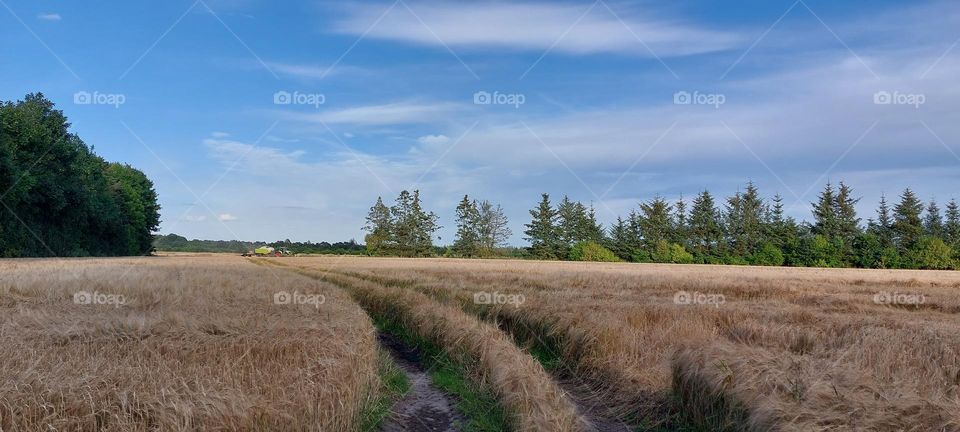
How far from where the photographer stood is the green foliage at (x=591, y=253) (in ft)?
263

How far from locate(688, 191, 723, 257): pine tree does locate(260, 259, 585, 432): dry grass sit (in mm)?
73176

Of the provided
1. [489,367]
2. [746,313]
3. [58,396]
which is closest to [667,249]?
[746,313]

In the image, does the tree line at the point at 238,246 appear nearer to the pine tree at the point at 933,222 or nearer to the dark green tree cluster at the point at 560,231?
the dark green tree cluster at the point at 560,231

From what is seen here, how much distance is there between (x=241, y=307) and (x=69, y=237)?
61.3 metres

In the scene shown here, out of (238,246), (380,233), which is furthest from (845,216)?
(238,246)

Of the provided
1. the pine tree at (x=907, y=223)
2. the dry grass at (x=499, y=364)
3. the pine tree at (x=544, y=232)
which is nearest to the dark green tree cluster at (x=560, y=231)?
the pine tree at (x=544, y=232)

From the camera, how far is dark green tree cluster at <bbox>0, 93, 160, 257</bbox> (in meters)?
47.0

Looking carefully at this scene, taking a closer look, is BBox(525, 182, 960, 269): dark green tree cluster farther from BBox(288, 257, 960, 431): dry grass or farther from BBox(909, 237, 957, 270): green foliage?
BBox(288, 257, 960, 431): dry grass

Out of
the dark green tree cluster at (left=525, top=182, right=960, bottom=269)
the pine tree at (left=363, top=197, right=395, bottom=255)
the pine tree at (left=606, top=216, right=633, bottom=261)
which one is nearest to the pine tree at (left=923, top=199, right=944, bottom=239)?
the dark green tree cluster at (left=525, top=182, right=960, bottom=269)

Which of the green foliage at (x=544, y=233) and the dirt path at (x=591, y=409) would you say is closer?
the dirt path at (x=591, y=409)

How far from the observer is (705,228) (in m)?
84.2

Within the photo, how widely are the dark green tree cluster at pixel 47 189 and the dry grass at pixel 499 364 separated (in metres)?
44.8

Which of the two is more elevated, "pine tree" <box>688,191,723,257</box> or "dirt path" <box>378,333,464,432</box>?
"pine tree" <box>688,191,723,257</box>

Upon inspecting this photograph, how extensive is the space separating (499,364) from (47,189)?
57204 mm
